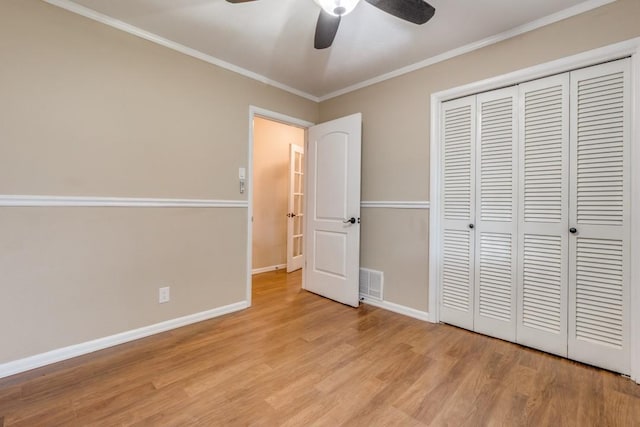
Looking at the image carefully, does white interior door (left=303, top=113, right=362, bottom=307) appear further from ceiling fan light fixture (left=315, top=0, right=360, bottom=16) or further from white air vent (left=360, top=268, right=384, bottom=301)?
ceiling fan light fixture (left=315, top=0, right=360, bottom=16)

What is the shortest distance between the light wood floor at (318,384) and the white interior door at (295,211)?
2.03 meters

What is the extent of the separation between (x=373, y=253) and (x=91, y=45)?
2.83 metres

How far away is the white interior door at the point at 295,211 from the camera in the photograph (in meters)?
4.35

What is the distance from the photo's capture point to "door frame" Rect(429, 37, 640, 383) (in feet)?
5.63

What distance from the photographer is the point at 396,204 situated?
111 inches

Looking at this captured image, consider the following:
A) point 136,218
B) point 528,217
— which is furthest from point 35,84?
point 528,217

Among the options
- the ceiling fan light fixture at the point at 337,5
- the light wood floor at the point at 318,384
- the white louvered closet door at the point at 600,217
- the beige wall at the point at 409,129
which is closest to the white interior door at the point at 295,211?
the beige wall at the point at 409,129

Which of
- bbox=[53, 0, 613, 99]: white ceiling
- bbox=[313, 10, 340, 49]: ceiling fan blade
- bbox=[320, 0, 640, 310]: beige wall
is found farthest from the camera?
bbox=[320, 0, 640, 310]: beige wall

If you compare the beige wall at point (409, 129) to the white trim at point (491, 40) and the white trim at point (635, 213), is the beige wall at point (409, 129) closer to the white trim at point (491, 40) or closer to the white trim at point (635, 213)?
the white trim at point (491, 40)

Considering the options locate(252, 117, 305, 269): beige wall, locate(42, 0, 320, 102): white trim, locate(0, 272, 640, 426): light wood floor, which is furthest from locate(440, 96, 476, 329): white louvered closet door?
locate(252, 117, 305, 269): beige wall

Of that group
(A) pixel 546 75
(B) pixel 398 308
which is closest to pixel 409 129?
(A) pixel 546 75

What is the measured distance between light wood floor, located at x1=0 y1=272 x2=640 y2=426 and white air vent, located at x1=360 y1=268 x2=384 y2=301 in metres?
0.60

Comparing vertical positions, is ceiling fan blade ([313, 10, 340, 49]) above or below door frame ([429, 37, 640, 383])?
above

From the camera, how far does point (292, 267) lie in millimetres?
4395
